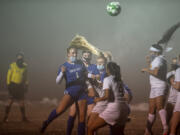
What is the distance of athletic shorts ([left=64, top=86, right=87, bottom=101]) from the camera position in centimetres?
469

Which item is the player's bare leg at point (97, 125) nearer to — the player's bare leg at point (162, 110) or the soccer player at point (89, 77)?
the soccer player at point (89, 77)

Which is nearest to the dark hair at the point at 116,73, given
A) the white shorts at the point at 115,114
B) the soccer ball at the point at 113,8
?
the white shorts at the point at 115,114

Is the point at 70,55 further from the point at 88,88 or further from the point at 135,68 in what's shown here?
the point at 135,68

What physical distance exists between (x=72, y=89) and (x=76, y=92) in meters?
0.10

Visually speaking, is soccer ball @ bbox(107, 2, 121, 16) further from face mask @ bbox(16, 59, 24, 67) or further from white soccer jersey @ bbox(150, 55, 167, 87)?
face mask @ bbox(16, 59, 24, 67)

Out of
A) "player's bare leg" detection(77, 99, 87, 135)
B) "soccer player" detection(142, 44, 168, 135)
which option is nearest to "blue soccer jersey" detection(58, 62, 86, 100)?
"player's bare leg" detection(77, 99, 87, 135)

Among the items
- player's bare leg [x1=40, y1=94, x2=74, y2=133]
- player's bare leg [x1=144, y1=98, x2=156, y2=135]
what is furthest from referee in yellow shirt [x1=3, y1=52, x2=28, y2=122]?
player's bare leg [x1=144, y1=98, x2=156, y2=135]

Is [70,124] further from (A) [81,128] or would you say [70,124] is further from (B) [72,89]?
(B) [72,89]

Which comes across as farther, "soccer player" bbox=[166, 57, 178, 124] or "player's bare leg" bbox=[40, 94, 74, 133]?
"soccer player" bbox=[166, 57, 178, 124]

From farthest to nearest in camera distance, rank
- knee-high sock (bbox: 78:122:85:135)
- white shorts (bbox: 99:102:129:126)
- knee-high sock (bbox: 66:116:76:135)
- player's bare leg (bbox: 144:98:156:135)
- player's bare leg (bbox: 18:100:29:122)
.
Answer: player's bare leg (bbox: 18:100:29:122), player's bare leg (bbox: 144:98:156:135), knee-high sock (bbox: 66:116:76:135), knee-high sock (bbox: 78:122:85:135), white shorts (bbox: 99:102:129:126)

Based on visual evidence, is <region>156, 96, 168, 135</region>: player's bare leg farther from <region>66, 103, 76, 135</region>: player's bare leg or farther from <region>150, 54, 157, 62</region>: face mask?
<region>66, 103, 76, 135</region>: player's bare leg

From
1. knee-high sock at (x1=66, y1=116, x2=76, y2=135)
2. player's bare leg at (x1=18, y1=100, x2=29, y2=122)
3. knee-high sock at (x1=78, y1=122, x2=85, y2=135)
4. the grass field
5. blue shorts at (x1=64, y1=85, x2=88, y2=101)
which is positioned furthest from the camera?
player's bare leg at (x1=18, y1=100, x2=29, y2=122)

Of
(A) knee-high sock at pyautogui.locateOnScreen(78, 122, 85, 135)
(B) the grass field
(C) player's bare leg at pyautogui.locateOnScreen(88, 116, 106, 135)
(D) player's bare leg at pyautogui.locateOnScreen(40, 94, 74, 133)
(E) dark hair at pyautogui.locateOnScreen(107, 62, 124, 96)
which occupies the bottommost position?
(B) the grass field

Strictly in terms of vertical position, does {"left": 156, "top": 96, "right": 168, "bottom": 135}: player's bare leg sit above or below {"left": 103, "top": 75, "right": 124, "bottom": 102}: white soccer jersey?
below
